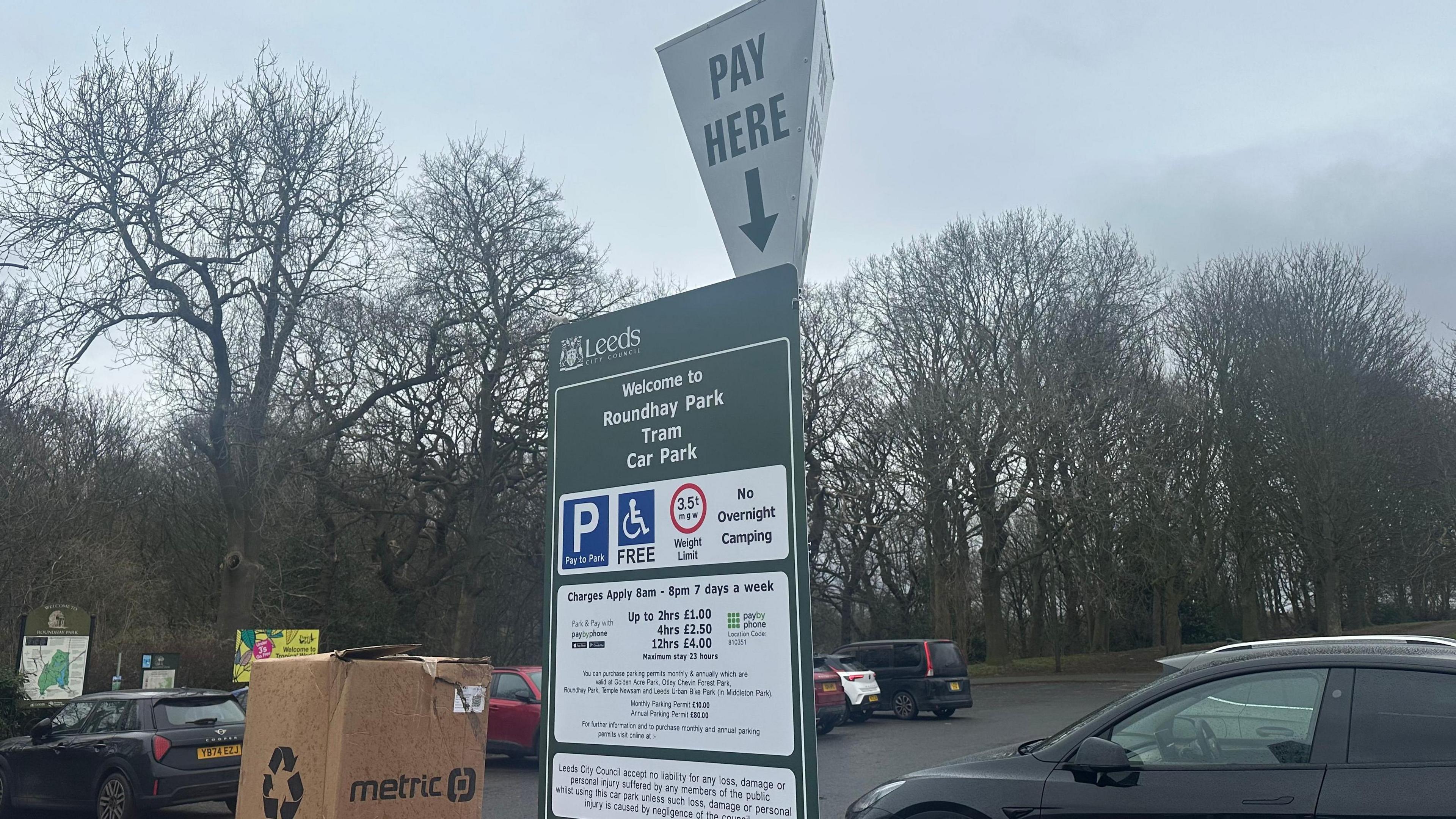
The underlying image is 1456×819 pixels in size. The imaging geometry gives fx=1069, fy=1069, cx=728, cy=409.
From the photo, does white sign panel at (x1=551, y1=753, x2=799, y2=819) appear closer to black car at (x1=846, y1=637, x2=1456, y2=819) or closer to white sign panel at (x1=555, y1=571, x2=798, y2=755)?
white sign panel at (x1=555, y1=571, x2=798, y2=755)

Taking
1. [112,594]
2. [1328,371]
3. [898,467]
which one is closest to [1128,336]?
[1328,371]

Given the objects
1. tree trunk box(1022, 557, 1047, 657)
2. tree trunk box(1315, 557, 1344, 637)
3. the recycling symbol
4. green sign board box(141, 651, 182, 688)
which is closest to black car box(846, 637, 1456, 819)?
the recycling symbol

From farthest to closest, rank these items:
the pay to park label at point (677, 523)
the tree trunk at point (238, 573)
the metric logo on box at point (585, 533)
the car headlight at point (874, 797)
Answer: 1. the tree trunk at point (238, 573)
2. the car headlight at point (874, 797)
3. the metric logo on box at point (585, 533)
4. the pay to park label at point (677, 523)

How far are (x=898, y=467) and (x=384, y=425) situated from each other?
52.0 ft

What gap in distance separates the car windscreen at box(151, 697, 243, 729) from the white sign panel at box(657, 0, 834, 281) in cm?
1008

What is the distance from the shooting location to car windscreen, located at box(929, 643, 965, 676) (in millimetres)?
23391

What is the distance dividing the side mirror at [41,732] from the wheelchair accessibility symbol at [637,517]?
11290mm

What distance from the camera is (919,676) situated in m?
23.4

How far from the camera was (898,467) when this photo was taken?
112ft

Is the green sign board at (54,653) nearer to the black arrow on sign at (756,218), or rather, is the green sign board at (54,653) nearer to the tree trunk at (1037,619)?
the black arrow on sign at (756,218)

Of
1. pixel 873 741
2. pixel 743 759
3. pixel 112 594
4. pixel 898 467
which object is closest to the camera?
pixel 743 759

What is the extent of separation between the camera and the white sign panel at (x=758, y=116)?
312 centimetres

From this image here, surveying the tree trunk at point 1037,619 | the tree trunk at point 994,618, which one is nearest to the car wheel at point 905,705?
the tree trunk at point 994,618

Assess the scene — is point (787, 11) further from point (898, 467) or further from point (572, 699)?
point (898, 467)
